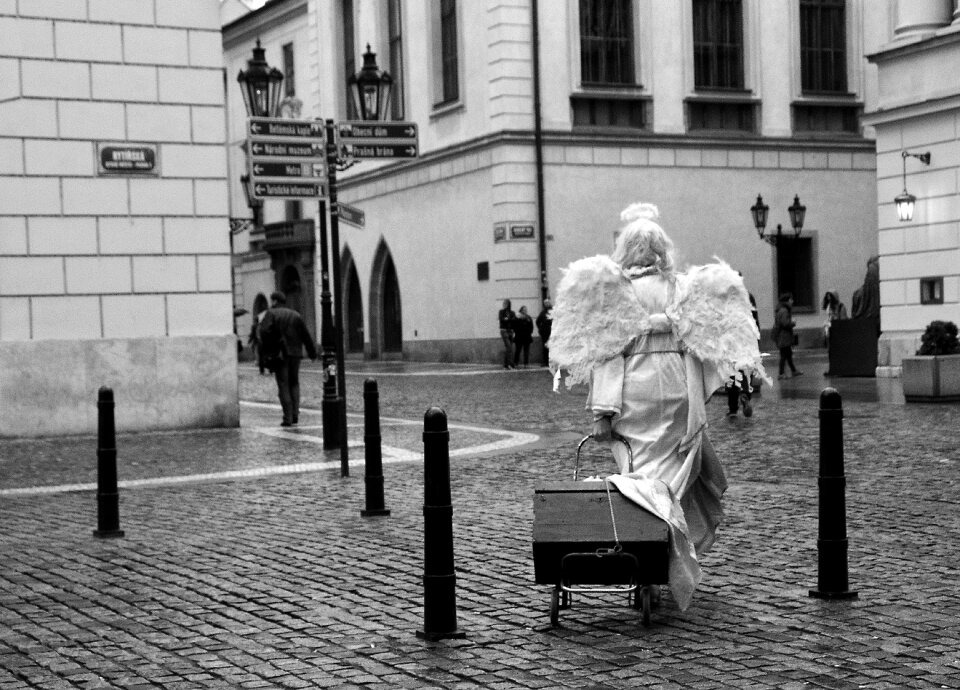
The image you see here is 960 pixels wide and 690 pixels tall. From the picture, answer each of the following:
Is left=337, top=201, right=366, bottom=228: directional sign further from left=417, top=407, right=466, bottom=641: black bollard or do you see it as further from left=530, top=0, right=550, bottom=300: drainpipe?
left=530, top=0, right=550, bottom=300: drainpipe

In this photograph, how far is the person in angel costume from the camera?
7.18m

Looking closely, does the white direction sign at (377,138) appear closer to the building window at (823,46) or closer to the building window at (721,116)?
the building window at (721,116)

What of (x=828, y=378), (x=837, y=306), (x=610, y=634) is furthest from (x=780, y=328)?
(x=610, y=634)

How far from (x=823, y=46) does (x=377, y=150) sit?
27.8 metres

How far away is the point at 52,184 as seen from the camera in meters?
18.1

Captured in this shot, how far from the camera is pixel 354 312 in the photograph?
151 feet

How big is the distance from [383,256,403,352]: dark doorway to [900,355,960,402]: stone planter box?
23753 millimetres

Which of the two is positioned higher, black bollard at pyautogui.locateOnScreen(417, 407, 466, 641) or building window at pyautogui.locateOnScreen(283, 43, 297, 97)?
building window at pyautogui.locateOnScreen(283, 43, 297, 97)

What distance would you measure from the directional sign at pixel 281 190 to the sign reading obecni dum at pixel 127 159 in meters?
5.36

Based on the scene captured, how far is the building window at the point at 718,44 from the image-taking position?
38.0m

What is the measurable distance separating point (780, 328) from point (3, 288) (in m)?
15.7

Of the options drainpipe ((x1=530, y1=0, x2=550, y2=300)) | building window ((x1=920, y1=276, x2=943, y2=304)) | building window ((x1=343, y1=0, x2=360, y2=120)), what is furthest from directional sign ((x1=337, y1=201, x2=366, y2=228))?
building window ((x1=343, y1=0, x2=360, y2=120))

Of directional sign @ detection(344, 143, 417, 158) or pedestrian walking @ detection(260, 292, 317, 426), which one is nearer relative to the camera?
directional sign @ detection(344, 143, 417, 158)

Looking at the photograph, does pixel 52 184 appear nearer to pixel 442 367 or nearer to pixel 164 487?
pixel 164 487
